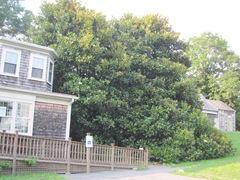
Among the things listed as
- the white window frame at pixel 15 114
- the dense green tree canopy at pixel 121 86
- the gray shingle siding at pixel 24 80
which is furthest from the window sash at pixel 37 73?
the white window frame at pixel 15 114

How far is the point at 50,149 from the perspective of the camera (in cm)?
1134

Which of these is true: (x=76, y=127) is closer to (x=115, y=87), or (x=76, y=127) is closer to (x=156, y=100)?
(x=115, y=87)

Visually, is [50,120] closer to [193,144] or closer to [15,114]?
[15,114]

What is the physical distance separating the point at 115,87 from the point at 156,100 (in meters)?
2.82

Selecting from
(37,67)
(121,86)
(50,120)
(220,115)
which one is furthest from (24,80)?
(220,115)

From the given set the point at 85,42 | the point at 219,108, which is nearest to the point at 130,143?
the point at 85,42

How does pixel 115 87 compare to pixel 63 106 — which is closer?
pixel 63 106

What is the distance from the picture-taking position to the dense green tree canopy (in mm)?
16578

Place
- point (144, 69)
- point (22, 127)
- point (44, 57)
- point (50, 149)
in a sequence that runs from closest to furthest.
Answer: point (50, 149) → point (22, 127) → point (44, 57) → point (144, 69)

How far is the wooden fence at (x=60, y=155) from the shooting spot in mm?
10398

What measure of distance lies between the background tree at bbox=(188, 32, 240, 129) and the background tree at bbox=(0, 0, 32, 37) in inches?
1229

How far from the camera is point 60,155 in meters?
11.6

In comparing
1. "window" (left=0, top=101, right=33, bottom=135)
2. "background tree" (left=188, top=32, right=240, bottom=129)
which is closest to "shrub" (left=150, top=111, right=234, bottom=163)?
"window" (left=0, top=101, right=33, bottom=135)

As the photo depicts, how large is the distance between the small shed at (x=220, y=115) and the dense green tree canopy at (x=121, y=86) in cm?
2068
